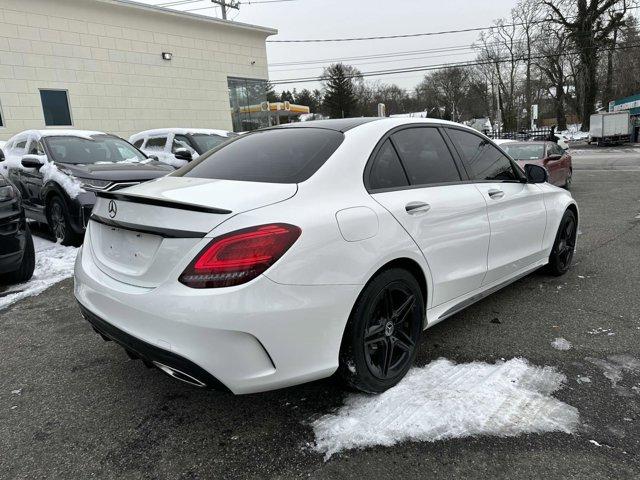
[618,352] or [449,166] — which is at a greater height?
[449,166]

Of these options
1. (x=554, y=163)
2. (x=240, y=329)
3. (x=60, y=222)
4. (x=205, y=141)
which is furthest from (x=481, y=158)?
(x=554, y=163)

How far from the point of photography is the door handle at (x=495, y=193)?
11.6 feet

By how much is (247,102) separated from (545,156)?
13706mm

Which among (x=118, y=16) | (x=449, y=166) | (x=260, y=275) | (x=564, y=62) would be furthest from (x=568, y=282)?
(x=564, y=62)

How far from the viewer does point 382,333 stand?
270 cm

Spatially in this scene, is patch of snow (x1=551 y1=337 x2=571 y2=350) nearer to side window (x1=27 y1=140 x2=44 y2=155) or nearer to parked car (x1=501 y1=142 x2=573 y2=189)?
side window (x1=27 y1=140 x2=44 y2=155)

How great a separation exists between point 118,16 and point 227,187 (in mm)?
16402

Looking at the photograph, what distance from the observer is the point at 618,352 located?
3199 millimetres

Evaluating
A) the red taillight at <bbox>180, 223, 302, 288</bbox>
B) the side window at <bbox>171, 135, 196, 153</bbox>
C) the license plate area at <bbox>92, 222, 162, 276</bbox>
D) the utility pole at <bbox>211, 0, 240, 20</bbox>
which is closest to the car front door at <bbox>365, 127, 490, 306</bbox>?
the red taillight at <bbox>180, 223, 302, 288</bbox>

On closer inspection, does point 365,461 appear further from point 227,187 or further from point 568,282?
point 568,282

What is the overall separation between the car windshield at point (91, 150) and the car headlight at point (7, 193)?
2257 millimetres

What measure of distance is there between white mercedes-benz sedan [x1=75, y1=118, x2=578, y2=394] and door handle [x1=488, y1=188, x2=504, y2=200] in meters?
0.05

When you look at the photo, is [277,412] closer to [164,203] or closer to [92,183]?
[164,203]

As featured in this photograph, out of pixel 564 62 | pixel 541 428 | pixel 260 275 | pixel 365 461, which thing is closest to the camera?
pixel 260 275
